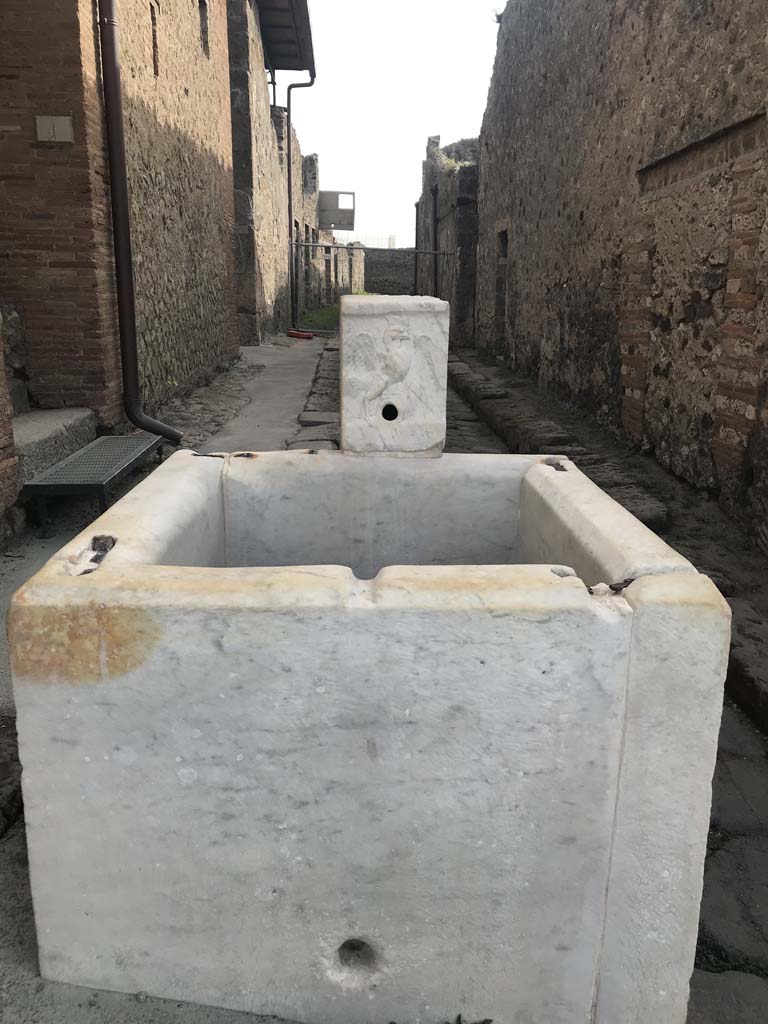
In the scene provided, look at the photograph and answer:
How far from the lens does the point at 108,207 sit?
5.55 metres

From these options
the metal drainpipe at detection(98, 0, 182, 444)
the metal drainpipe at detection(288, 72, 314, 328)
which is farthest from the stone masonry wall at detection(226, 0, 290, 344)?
the metal drainpipe at detection(98, 0, 182, 444)

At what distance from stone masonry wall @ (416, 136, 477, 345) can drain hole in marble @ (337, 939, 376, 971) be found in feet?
45.0

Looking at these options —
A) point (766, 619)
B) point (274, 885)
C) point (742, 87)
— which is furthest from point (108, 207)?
point (274, 885)

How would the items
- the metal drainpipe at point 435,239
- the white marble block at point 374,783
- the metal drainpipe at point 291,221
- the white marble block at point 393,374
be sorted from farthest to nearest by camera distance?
the metal drainpipe at point 435,239, the metal drainpipe at point 291,221, the white marble block at point 393,374, the white marble block at point 374,783

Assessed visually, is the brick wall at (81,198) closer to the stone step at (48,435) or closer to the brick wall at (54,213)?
the brick wall at (54,213)

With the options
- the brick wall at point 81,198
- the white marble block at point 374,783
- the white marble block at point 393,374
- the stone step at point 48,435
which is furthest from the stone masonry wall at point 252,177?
the white marble block at point 374,783

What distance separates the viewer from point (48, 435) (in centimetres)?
465

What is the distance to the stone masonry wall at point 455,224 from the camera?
14727 millimetres

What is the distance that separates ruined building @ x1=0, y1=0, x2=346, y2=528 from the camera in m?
4.99

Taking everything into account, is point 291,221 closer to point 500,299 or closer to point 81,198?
point 500,299

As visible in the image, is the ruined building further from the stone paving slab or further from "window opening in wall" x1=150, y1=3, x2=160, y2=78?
the stone paving slab

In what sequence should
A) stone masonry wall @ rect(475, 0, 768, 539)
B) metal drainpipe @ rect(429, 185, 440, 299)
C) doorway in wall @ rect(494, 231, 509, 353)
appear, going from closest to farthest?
stone masonry wall @ rect(475, 0, 768, 539) < doorway in wall @ rect(494, 231, 509, 353) < metal drainpipe @ rect(429, 185, 440, 299)

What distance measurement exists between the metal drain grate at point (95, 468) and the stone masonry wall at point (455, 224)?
10.3 meters

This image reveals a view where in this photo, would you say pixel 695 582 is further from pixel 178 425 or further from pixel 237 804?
pixel 178 425
